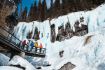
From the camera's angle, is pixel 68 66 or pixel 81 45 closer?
pixel 68 66

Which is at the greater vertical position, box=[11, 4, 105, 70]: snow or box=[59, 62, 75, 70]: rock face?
box=[11, 4, 105, 70]: snow

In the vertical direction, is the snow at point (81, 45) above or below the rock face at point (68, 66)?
above

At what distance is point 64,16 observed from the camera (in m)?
40.0

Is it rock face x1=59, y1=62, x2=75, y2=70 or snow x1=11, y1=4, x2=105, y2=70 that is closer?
snow x1=11, y1=4, x2=105, y2=70

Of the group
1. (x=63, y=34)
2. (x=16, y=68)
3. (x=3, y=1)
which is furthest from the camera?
(x=63, y=34)

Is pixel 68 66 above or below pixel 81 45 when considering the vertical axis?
below

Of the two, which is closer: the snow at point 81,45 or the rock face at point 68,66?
the snow at point 81,45

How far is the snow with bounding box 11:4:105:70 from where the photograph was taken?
87.9ft

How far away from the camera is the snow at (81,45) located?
2678 centimetres

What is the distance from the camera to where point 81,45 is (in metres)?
30.8

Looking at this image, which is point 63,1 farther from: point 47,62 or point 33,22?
point 47,62

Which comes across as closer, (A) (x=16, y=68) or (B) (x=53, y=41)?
(A) (x=16, y=68)

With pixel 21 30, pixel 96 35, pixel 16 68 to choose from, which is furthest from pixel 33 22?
pixel 16 68

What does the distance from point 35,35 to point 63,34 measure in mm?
8150
